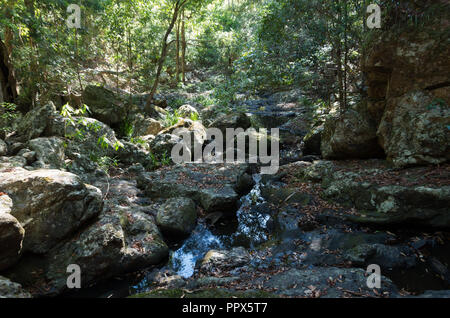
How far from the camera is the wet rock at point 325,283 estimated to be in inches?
145

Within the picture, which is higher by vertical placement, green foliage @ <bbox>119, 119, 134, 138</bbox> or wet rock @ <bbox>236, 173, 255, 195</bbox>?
green foliage @ <bbox>119, 119, 134, 138</bbox>

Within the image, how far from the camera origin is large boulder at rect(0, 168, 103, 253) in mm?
4539

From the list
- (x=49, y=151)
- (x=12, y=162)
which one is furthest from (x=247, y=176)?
(x=12, y=162)

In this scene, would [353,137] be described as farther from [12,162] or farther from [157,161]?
[12,162]

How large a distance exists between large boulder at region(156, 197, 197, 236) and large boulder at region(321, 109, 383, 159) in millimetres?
4924

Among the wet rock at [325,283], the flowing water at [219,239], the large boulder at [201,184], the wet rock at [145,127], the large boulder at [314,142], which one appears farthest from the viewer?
the wet rock at [145,127]

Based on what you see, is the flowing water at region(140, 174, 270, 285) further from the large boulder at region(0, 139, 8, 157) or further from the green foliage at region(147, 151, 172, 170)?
the large boulder at region(0, 139, 8, 157)

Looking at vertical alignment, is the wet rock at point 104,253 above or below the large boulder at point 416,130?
below

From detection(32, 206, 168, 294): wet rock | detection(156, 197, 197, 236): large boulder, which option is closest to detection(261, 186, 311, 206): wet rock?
detection(156, 197, 197, 236): large boulder

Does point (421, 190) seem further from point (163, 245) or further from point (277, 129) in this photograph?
point (277, 129)

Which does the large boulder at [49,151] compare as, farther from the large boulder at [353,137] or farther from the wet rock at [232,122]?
the large boulder at [353,137]

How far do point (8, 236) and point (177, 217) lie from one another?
3.15 m

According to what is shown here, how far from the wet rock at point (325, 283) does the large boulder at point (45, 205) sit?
374 cm

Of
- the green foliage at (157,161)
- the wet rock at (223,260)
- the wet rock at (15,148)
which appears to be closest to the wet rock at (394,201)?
the wet rock at (223,260)
